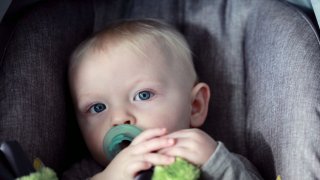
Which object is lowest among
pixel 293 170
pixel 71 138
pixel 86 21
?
pixel 71 138

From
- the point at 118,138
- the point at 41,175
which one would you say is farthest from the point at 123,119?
the point at 41,175

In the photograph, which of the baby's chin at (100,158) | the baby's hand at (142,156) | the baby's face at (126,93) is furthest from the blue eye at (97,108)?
the baby's hand at (142,156)

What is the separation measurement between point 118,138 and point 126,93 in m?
0.13

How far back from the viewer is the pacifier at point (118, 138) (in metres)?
1.22

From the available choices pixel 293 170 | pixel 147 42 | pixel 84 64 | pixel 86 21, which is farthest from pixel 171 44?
pixel 293 170

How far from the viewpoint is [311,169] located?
1188 millimetres

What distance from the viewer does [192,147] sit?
44.6 inches

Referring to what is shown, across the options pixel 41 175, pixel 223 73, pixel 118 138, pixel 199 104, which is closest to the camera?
pixel 41 175

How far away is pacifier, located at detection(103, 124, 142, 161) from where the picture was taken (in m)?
1.22

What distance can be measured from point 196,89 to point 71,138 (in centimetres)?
37

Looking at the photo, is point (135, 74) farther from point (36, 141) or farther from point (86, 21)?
point (86, 21)

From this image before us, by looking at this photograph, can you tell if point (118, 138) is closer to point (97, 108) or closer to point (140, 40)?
point (97, 108)

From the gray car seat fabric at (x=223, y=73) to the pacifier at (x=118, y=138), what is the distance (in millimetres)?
156

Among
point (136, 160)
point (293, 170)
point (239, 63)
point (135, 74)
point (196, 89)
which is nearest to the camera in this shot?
point (136, 160)
